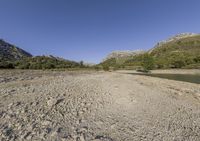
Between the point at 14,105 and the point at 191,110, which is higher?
the point at 14,105

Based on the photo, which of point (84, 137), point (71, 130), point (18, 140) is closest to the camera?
point (18, 140)

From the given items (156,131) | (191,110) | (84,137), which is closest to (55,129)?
(84,137)

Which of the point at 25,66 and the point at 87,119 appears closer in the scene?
the point at 87,119

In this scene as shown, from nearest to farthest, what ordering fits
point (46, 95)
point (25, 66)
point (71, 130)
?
1. point (71, 130)
2. point (46, 95)
3. point (25, 66)

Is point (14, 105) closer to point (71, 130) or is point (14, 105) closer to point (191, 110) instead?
point (71, 130)

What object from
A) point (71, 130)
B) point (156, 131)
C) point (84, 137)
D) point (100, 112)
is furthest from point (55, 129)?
point (156, 131)

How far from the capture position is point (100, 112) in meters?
11.8

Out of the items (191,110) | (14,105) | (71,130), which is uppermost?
(14,105)

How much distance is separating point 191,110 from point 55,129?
11.5 meters

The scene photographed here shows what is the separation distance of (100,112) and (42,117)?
3.70m

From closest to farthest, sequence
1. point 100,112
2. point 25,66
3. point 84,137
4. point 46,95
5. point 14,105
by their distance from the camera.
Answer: point 84,137
point 14,105
point 100,112
point 46,95
point 25,66

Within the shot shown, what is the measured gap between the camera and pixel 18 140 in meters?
7.37

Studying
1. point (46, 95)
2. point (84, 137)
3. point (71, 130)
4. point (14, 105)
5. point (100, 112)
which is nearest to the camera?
point (84, 137)

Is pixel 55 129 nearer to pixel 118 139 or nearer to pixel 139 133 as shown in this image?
pixel 118 139
